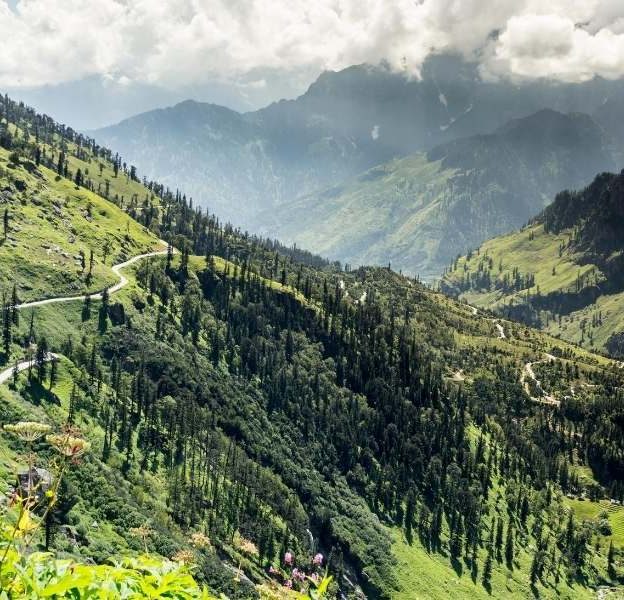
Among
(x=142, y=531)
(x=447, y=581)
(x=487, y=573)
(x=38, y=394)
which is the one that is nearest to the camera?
(x=142, y=531)

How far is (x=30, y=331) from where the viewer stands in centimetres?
16350

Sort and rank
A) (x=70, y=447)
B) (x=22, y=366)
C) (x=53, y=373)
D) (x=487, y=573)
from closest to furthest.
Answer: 1. (x=70, y=447)
2. (x=22, y=366)
3. (x=53, y=373)
4. (x=487, y=573)

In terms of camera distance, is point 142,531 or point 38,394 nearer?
point 142,531

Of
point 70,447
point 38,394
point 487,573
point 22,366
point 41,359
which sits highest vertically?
point 70,447

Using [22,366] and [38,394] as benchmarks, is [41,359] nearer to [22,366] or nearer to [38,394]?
[22,366]

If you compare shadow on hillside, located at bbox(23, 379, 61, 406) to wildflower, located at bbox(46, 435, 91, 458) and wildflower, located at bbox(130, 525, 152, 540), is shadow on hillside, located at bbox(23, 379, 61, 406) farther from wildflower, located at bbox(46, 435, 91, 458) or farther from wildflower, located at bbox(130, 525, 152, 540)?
wildflower, located at bbox(46, 435, 91, 458)

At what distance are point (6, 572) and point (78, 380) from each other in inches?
6106

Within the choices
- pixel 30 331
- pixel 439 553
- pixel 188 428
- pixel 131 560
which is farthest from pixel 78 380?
pixel 131 560

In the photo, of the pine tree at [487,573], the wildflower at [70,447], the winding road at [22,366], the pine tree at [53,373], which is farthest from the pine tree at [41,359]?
the pine tree at [487,573]

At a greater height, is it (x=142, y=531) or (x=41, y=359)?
(x=142, y=531)

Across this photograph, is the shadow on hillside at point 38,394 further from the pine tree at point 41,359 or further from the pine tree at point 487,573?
the pine tree at point 487,573

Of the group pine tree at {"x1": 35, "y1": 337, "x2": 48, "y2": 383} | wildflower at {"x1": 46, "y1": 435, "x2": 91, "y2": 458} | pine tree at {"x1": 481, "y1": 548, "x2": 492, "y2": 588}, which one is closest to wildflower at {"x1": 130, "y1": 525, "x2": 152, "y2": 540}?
wildflower at {"x1": 46, "y1": 435, "x2": 91, "y2": 458}

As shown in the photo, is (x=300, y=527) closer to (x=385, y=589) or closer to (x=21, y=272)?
(x=385, y=589)

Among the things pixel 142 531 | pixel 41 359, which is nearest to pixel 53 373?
pixel 41 359
